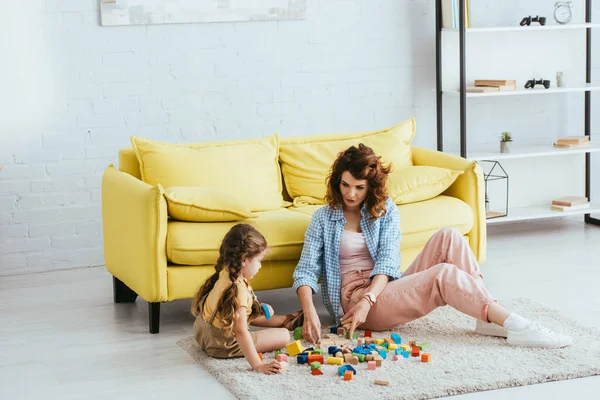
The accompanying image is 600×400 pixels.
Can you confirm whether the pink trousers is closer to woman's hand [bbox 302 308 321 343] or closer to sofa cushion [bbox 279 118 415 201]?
woman's hand [bbox 302 308 321 343]

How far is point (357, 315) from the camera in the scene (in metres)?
3.49

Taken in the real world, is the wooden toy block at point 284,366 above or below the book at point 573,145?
below

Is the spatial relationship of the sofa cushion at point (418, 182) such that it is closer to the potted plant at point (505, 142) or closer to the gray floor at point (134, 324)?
the gray floor at point (134, 324)

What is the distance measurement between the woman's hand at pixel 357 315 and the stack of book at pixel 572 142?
7.97 ft

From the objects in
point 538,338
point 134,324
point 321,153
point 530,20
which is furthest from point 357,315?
point 530,20

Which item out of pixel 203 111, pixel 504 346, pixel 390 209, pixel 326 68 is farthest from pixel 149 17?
pixel 504 346

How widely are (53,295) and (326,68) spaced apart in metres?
1.94

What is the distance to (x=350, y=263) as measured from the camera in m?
3.72

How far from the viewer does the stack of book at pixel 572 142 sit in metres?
5.49

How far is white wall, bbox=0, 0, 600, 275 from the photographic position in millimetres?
4867

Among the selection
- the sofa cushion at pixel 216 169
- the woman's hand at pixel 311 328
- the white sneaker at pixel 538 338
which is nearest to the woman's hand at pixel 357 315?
the woman's hand at pixel 311 328

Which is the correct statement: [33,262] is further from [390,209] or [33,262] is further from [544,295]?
[544,295]

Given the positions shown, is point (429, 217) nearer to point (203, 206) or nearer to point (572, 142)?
point (203, 206)

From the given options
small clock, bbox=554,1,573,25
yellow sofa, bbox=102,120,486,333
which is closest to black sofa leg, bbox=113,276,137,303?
yellow sofa, bbox=102,120,486,333
